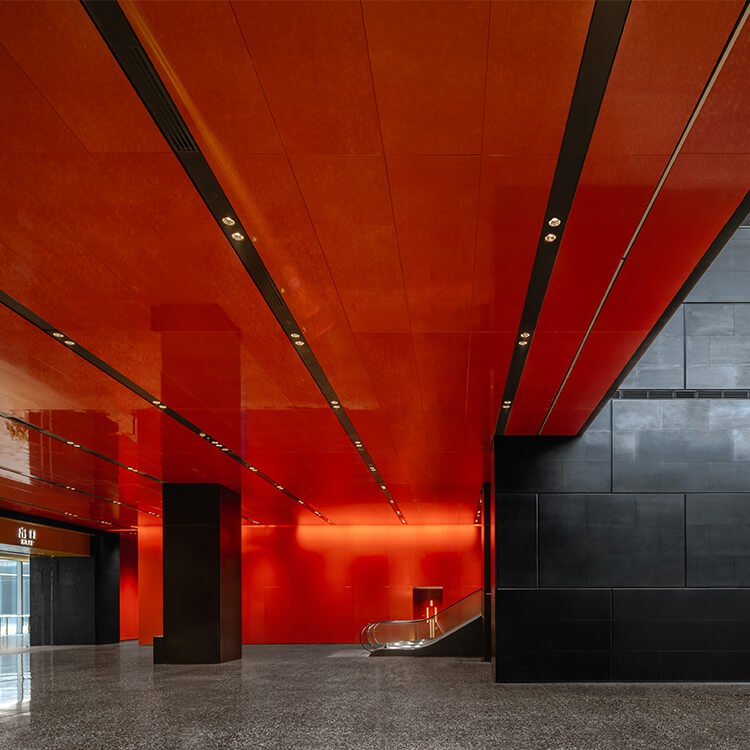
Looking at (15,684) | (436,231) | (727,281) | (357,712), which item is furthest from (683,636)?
(15,684)

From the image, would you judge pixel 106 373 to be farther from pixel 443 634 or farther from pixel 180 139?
pixel 443 634

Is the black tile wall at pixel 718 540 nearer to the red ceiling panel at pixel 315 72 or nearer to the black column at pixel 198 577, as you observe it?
the black column at pixel 198 577

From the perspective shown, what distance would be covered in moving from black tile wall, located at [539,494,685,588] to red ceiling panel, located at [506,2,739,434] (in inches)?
276

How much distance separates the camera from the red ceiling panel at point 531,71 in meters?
4.50

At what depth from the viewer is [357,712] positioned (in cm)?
1227

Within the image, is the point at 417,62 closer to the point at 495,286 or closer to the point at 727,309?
the point at 495,286

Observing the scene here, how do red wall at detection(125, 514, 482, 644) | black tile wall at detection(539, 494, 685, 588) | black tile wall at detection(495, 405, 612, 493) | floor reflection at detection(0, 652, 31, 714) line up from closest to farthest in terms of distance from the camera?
floor reflection at detection(0, 652, 31, 714)
black tile wall at detection(539, 494, 685, 588)
black tile wall at detection(495, 405, 612, 493)
red wall at detection(125, 514, 482, 644)

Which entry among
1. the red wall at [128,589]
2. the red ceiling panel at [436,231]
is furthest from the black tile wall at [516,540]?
the red wall at [128,589]

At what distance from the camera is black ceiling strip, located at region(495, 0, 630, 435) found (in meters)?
4.59

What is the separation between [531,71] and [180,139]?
2168mm

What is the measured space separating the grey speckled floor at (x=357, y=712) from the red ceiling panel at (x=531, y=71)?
6.31 m

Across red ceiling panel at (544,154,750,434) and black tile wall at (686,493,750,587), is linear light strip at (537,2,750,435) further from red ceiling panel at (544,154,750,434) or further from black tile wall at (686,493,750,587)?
black tile wall at (686,493,750,587)

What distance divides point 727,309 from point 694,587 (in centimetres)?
491

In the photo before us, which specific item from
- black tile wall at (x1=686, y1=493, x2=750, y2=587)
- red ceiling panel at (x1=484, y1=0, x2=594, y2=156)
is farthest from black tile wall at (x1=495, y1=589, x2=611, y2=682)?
red ceiling panel at (x1=484, y1=0, x2=594, y2=156)
